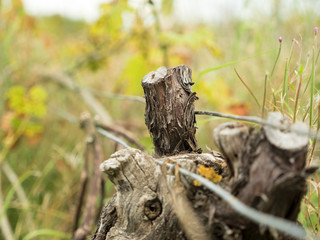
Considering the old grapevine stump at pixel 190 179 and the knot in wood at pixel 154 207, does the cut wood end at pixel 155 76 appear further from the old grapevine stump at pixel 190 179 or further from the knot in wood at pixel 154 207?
the knot in wood at pixel 154 207

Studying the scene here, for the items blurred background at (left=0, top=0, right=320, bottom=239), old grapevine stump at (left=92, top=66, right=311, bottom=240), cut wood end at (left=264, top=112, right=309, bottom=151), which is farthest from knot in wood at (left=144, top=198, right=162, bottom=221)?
blurred background at (left=0, top=0, right=320, bottom=239)

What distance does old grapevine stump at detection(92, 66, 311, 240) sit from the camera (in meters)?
0.61

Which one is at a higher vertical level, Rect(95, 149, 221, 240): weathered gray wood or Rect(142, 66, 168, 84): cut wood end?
Rect(142, 66, 168, 84): cut wood end

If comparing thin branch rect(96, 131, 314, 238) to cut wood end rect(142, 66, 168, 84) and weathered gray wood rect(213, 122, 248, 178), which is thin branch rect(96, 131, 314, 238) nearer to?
weathered gray wood rect(213, 122, 248, 178)

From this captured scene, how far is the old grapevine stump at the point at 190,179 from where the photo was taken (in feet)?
2.02

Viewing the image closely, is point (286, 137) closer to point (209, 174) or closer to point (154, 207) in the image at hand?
point (209, 174)

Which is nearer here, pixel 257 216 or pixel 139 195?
pixel 257 216

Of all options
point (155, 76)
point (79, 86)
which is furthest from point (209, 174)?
point (79, 86)

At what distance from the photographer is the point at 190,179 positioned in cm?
70

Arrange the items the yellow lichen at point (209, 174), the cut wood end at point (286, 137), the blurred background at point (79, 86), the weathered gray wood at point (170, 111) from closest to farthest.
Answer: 1. the cut wood end at point (286, 137)
2. the yellow lichen at point (209, 174)
3. the weathered gray wood at point (170, 111)
4. the blurred background at point (79, 86)

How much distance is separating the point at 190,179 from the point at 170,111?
245mm

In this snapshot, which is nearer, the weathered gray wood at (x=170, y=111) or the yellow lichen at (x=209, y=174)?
the yellow lichen at (x=209, y=174)

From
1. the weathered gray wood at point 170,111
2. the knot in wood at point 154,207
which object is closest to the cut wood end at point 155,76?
the weathered gray wood at point 170,111

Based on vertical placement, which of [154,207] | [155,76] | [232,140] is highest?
[155,76]
